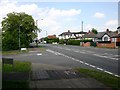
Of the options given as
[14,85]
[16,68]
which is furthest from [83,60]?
[14,85]

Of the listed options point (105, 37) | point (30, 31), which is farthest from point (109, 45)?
point (105, 37)

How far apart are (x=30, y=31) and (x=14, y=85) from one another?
61.0 meters

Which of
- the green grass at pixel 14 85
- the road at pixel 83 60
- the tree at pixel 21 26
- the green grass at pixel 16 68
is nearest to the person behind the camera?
the green grass at pixel 14 85

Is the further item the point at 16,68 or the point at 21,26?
the point at 21,26

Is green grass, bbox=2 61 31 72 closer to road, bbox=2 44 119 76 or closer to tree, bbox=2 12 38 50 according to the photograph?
road, bbox=2 44 119 76

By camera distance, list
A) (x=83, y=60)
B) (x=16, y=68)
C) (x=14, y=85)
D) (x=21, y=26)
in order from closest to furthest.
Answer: (x=14, y=85) → (x=16, y=68) → (x=83, y=60) → (x=21, y=26)

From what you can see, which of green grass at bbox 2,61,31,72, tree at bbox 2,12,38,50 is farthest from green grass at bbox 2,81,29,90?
tree at bbox 2,12,38,50

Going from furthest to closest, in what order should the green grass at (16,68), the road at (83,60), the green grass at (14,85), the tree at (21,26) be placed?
the tree at (21,26), the road at (83,60), the green grass at (16,68), the green grass at (14,85)

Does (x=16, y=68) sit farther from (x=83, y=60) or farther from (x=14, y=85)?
(x=83, y=60)

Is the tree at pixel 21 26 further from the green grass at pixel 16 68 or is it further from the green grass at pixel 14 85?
the green grass at pixel 14 85

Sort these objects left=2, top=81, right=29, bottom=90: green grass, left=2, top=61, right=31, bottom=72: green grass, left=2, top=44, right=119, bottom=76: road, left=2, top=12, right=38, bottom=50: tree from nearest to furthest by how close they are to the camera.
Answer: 1. left=2, top=81, right=29, bottom=90: green grass
2. left=2, top=61, right=31, bottom=72: green grass
3. left=2, top=44, right=119, bottom=76: road
4. left=2, top=12, right=38, bottom=50: tree

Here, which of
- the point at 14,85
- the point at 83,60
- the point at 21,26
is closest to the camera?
the point at 14,85

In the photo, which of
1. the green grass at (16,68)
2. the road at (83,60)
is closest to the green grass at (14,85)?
the green grass at (16,68)

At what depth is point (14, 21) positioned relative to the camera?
69.0 meters
